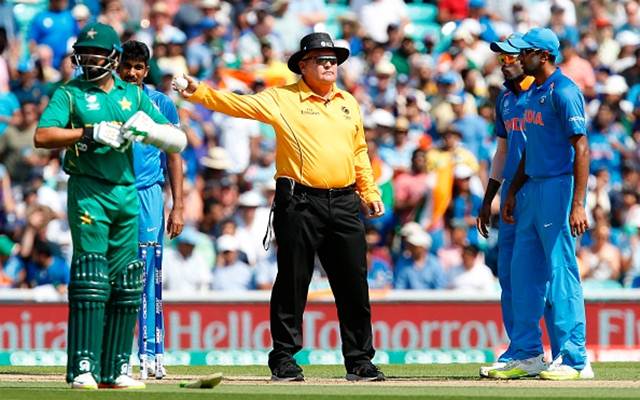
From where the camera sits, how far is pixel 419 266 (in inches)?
694

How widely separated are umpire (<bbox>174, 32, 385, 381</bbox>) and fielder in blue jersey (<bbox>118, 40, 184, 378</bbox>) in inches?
30.2

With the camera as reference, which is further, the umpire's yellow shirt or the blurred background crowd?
the blurred background crowd

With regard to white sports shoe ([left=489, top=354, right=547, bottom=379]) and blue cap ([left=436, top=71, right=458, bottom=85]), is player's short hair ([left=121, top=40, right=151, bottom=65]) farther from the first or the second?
blue cap ([left=436, top=71, right=458, bottom=85])

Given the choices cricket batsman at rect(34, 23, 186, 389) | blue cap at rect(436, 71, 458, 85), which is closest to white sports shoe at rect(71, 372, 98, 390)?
cricket batsman at rect(34, 23, 186, 389)

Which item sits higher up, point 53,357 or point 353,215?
point 353,215

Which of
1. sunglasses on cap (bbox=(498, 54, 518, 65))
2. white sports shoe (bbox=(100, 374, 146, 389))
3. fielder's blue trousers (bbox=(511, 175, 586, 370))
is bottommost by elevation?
white sports shoe (bbox=(100, 374, 146, 389))

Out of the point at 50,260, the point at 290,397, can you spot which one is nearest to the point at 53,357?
the point at 50,260

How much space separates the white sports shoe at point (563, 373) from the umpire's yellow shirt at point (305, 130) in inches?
76.0

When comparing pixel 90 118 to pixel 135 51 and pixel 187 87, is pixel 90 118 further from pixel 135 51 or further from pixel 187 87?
pixel 135 51

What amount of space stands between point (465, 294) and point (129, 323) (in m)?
6.49

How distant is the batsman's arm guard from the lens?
385 inches

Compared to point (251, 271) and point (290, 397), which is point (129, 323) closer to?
point (290, 397)

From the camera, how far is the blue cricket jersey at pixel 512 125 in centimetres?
1167

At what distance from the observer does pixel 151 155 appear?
11859 millimetres
